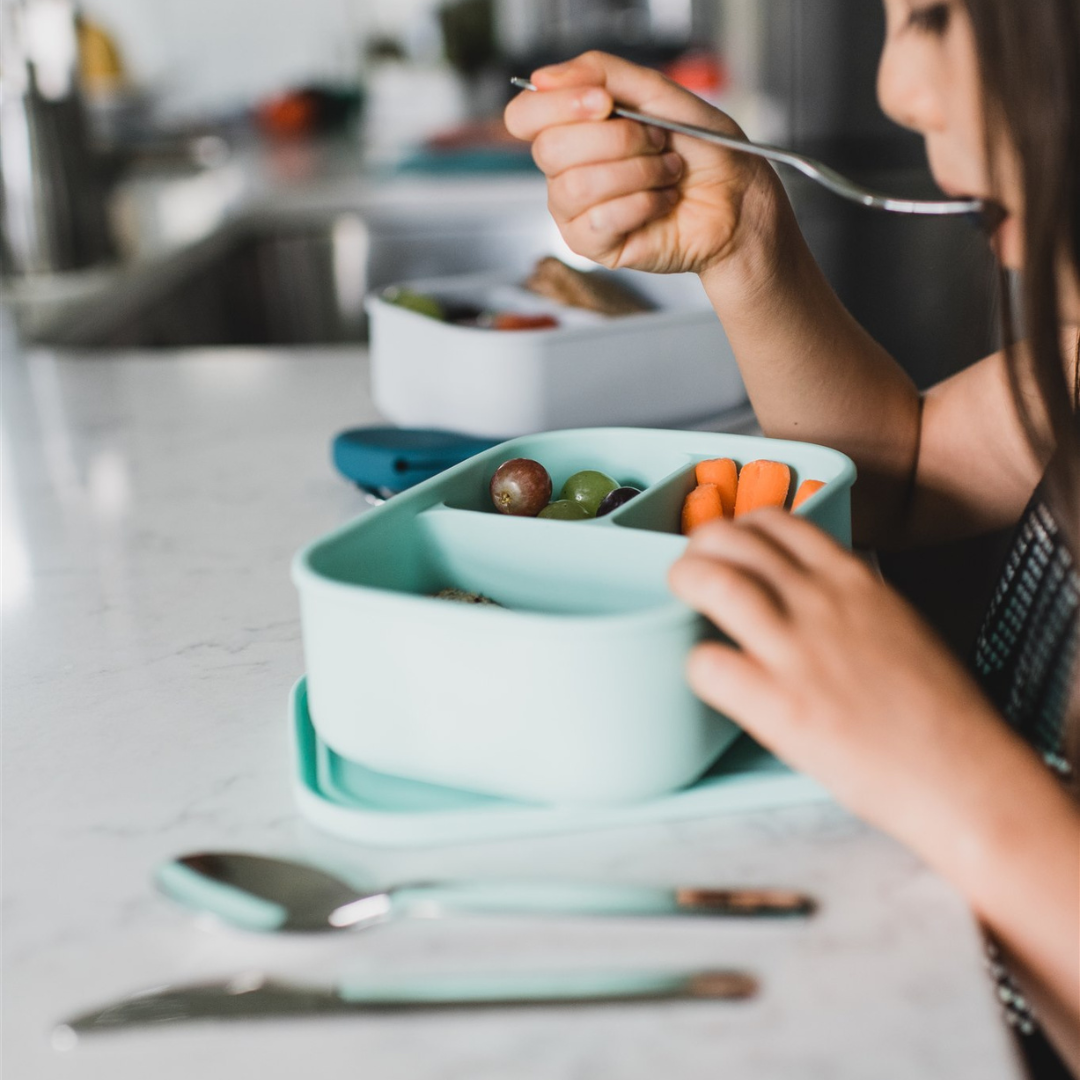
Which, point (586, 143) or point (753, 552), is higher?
point (586, 143)

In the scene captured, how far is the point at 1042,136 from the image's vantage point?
0.53m

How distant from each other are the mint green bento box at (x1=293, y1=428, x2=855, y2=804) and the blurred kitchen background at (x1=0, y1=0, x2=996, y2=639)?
0.55 metres

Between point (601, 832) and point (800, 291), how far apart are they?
468 mm

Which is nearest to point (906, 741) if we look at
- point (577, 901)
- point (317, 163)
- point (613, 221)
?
point (577, 901)

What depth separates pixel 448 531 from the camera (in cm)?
59

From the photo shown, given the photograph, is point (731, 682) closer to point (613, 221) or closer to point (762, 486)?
point (762, 486)

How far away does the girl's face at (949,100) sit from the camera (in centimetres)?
56

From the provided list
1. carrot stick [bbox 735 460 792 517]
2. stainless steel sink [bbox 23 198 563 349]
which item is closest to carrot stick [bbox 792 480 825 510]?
carrot stick [bbox 735 460 792 517]

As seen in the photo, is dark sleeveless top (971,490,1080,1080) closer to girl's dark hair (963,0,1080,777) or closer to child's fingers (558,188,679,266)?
girl's dark hair (963,0,1080,777)

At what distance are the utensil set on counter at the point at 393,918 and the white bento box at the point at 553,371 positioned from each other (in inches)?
19.1

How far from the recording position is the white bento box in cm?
89

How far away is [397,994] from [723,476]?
33cm

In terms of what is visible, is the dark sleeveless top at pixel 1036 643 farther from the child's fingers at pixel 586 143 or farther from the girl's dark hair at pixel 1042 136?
the child's fingers at pixel 586 143

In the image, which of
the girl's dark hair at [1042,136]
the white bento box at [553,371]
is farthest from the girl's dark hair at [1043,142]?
the white bento box at [553,371]
